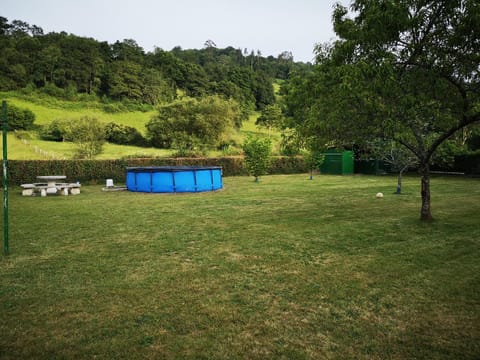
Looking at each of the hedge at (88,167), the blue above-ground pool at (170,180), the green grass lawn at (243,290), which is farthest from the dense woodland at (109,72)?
the green grass lawn at (243,290)

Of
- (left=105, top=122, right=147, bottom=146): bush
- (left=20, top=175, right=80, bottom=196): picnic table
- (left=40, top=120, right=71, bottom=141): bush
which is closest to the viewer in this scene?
(left=20, top=175, right=80, bottom=196): picnic table

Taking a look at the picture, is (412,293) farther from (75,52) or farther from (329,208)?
(75,52)

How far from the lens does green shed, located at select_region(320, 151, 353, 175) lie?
3141 centimetres

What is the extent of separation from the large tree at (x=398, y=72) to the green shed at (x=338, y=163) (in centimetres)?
2303

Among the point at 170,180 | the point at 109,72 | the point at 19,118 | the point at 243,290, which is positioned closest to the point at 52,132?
the point at 19,118

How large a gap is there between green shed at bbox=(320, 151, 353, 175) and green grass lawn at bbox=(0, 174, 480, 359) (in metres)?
23.8

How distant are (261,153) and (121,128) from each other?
102ft

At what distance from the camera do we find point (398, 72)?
7539 mm

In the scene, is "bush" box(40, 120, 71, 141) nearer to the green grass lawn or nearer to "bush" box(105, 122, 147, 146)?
"bush" box(105, 122, 147, 146)

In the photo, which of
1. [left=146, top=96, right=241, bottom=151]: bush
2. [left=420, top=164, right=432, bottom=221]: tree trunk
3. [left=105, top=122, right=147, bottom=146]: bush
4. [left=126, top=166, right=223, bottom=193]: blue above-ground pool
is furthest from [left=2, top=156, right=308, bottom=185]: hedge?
[left=105, top=122, right=147, bottom=146]: bush

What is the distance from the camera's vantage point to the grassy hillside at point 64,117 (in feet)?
110

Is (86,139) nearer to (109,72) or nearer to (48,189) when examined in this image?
(48,189)

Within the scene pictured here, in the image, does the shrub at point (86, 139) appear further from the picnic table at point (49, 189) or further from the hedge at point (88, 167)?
the picnic table at point (49, 189)

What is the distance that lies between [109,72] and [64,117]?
25.2 metres
